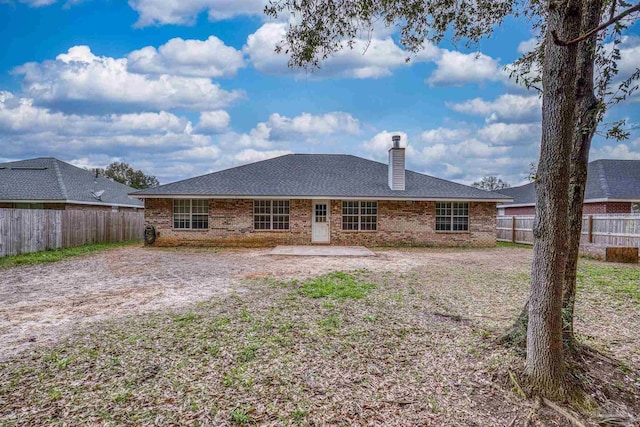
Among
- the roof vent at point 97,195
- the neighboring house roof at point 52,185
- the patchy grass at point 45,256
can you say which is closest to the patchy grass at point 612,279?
the patchy grass at point 45,256

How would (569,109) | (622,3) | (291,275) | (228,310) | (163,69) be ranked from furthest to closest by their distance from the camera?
(163,69) < (291,275) < (228,310) < (622,3) < (569,109)

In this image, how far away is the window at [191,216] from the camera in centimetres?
1602

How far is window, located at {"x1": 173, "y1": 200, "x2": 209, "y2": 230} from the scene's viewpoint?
1602cm

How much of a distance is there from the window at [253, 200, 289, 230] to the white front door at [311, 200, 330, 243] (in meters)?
1.25

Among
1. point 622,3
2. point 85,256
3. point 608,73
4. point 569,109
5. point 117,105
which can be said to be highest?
point 117,105

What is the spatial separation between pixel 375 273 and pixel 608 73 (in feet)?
20.2

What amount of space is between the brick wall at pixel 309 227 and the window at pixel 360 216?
201 mm

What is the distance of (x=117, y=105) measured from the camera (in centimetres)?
1861

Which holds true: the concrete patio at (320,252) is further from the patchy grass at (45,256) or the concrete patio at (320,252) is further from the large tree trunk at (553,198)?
the large tree trunk at (553,198)

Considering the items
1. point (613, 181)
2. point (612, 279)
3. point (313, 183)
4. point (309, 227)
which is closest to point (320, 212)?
point (309, 227)

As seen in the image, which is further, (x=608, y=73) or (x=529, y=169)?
(x=608, y=73)

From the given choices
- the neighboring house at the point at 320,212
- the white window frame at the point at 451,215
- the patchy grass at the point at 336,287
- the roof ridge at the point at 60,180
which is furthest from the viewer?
the roof ridge at the point at 60,180

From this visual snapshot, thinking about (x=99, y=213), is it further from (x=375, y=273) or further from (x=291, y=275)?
(x=375, y=273)

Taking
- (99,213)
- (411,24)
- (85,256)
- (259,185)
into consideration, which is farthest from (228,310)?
(99,213)
